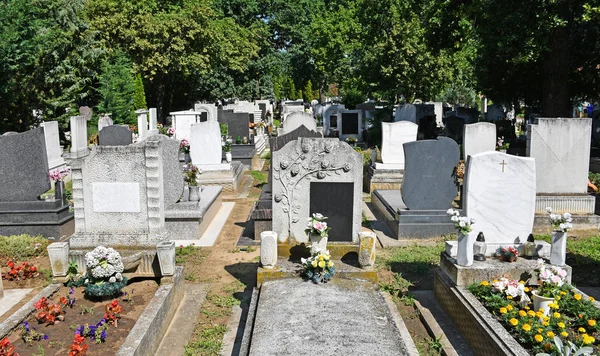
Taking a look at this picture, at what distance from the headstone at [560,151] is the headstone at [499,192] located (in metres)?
3.99

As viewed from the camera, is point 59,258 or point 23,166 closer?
point 59,258

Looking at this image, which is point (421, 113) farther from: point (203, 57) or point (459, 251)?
point (459, 251)

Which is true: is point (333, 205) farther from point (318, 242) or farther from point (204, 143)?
point (204, 143)

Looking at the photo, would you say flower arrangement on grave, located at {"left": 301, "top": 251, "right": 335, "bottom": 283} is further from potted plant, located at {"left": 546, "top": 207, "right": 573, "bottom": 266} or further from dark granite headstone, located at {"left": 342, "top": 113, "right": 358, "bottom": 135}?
dark granite headstone, located at {"left": 342, "top": 113, "right": 358, "bottom": 135}

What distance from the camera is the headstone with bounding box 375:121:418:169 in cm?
1611

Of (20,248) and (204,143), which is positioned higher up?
(204,143)

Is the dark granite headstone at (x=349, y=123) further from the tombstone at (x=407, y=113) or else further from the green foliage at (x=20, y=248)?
the green foliage at (x=20, y=248)

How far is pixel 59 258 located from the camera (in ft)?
27.3

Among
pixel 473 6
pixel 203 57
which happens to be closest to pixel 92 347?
pixel 473 6

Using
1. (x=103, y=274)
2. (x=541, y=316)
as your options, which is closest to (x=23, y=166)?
(x=103, y=274)

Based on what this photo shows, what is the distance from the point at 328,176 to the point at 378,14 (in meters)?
22.8

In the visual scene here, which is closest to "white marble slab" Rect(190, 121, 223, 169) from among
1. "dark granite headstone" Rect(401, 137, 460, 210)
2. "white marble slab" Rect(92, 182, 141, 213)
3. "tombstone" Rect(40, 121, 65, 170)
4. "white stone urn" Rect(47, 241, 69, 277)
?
"tombstone" Rect(40, 121, 65, 170)

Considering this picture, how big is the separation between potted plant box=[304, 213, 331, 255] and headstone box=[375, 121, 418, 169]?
8.64 metres

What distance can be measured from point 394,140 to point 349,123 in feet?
34.6
